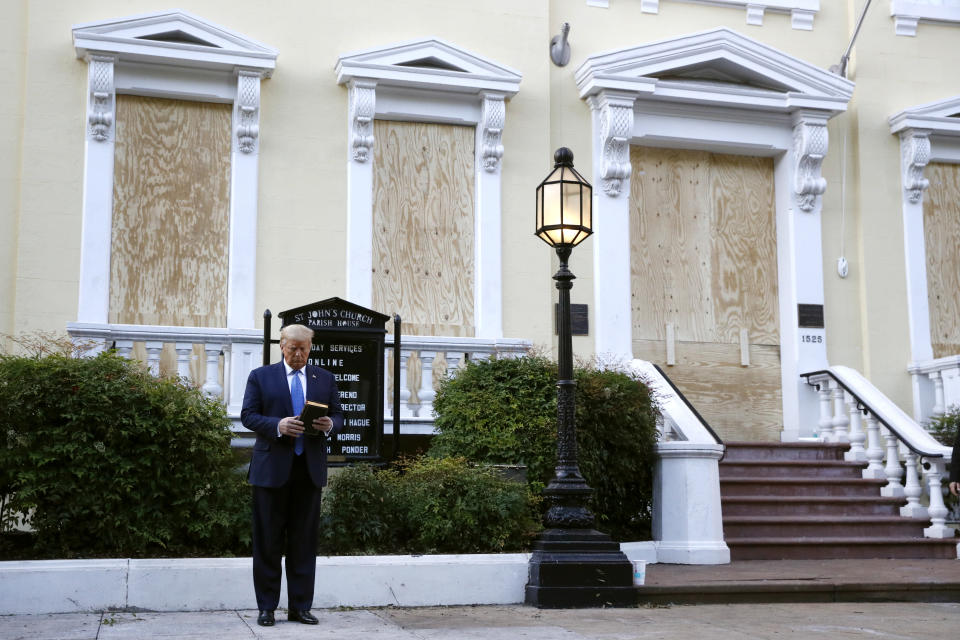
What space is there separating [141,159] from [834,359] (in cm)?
859

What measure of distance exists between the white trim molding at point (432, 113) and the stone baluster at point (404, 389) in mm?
895

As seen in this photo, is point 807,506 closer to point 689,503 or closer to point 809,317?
point 689,503

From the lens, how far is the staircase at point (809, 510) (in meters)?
11.2

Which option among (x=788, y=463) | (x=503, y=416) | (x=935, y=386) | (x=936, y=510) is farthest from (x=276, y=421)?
(x=935, y=386)

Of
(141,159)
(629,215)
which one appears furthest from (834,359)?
(141,159)

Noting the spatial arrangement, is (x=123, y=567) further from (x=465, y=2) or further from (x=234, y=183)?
(x=465, y=2)

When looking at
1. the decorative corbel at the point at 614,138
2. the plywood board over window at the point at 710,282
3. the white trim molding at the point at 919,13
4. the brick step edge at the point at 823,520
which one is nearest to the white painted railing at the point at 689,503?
the brick step edge at the point at 823,520

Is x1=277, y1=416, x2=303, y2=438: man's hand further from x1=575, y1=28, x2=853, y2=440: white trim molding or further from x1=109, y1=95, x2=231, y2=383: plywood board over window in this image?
x1=575, y1=28, x2=853, y2=440: white trim molding

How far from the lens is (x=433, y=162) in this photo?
526 inches

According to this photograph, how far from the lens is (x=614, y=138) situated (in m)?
13.5

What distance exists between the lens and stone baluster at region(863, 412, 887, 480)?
1236cm

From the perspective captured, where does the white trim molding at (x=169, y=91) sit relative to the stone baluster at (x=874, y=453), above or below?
above

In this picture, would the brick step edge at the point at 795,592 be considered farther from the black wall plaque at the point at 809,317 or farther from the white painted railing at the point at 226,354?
the black wall plaque at the point at 809,317

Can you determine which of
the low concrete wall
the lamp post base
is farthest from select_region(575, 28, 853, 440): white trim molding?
the low concrete wall
